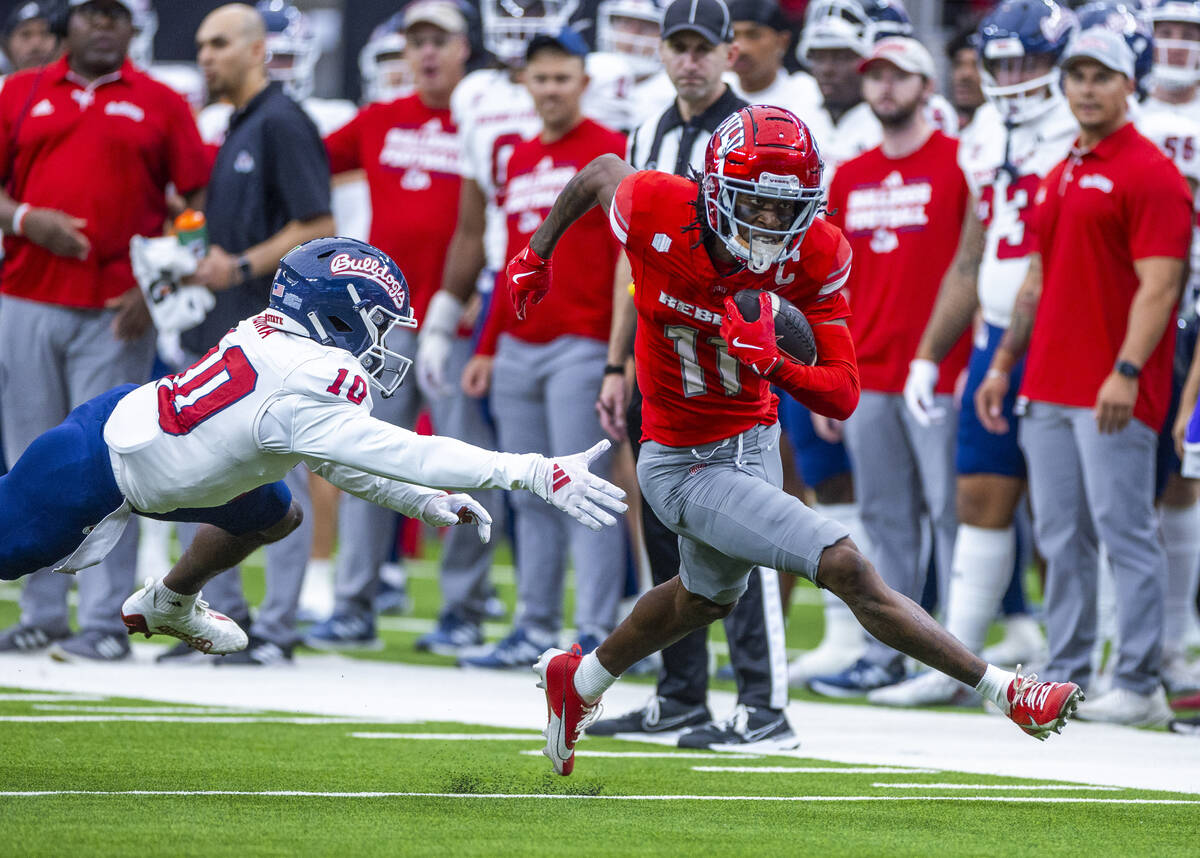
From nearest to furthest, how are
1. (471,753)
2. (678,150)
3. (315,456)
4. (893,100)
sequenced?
(315,456) → (471,753) → (678,150) → (893,100)

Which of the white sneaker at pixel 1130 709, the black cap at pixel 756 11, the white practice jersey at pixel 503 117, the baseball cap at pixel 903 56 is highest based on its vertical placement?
the black cap at pixel 756 11

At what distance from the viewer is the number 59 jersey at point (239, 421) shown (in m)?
4.71

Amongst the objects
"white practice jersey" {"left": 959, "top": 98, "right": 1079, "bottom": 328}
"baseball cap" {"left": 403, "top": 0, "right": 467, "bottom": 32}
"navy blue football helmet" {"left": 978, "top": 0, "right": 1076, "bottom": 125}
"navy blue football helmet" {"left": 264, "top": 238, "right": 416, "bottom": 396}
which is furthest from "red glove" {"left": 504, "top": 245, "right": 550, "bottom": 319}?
"baseball cap" {"left": 403, "top": 0, "right": 467, "bottom": 32}

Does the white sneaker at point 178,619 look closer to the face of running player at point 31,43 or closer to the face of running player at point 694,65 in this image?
the face of running player at point 694,65

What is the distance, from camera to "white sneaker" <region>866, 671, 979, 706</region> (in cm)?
720

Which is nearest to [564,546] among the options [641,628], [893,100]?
[893,100]

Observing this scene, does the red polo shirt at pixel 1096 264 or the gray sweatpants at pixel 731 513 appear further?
the red polo shirt at pixel 1096 264

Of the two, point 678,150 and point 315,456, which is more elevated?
point 678,150

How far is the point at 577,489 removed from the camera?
4438mm

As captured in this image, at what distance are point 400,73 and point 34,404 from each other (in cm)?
347

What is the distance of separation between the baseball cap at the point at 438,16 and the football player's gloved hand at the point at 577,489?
4867mm

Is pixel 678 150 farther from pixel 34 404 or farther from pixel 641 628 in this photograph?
pixel 34 404

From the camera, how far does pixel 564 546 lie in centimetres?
802

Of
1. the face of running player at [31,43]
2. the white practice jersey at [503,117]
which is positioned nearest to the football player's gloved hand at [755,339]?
the white practice jersey at [503,117]
